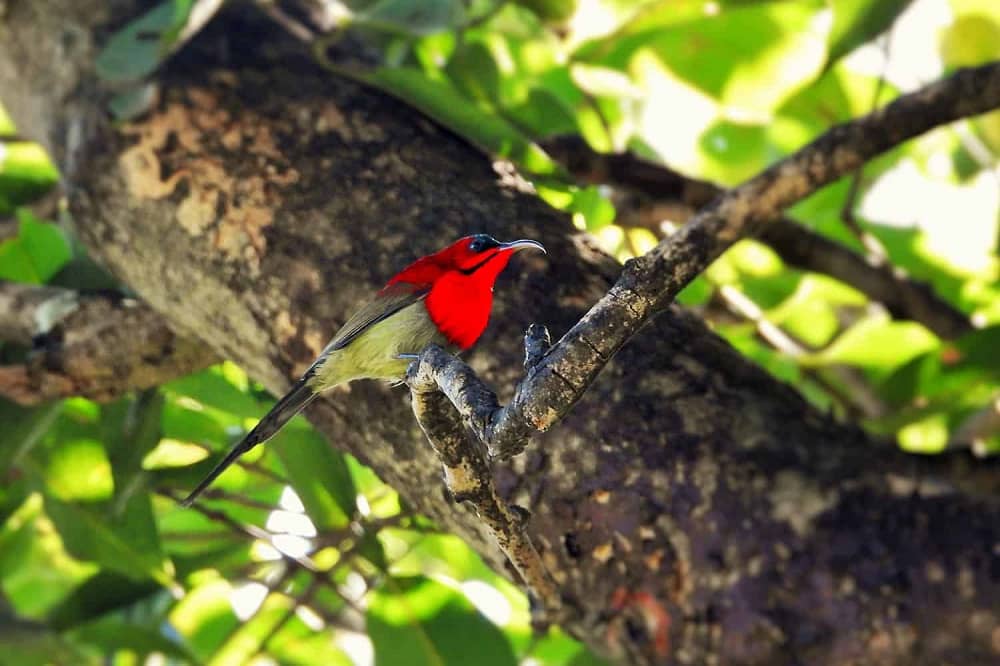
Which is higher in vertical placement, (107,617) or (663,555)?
(663,555)

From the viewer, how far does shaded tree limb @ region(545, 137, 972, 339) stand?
3.38 meters

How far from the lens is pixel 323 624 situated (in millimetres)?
4238

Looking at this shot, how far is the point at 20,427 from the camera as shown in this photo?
322 cm

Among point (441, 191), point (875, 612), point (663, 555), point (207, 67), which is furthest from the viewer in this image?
point (207, 67)

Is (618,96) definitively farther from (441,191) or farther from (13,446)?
(13,446)

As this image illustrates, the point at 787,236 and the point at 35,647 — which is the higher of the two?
the point at 787,236

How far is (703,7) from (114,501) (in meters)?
2.17

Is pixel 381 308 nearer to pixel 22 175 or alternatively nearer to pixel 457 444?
pixel 457 444

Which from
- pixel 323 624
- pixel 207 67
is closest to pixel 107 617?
pixel 323 624

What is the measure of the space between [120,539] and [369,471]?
2.40 feet

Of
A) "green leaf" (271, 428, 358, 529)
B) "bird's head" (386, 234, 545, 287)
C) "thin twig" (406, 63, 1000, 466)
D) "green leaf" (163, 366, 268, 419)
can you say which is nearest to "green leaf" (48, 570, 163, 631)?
"green leaf" (163, 366, 268, 419)

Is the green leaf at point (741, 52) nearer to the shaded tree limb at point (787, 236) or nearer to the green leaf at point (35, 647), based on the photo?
the shaded tree limb at point (787, 236)

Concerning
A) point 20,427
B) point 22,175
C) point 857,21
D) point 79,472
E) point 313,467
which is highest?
point 857,21

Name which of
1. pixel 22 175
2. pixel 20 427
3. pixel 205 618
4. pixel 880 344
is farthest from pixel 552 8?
pixel 205 618
